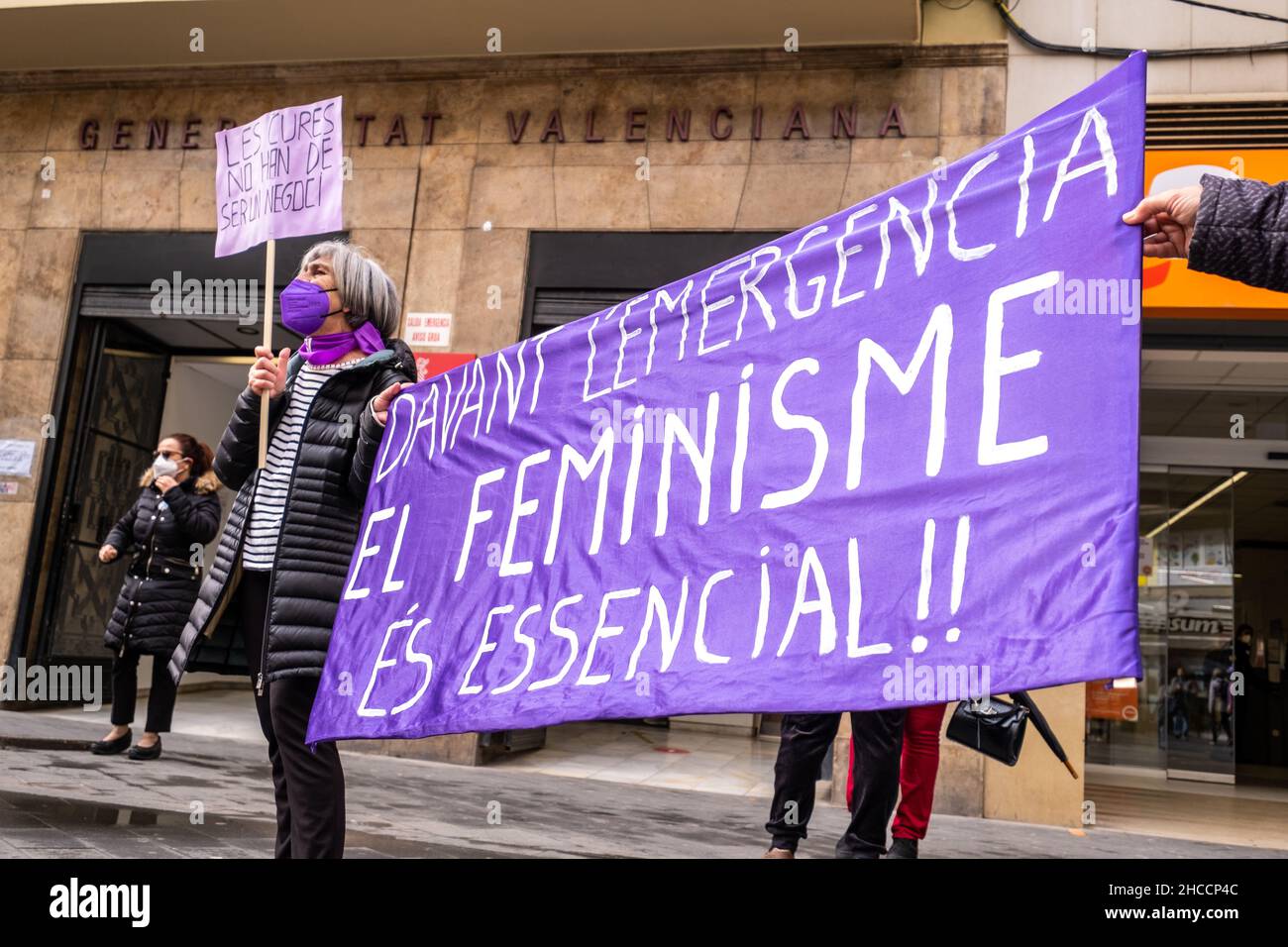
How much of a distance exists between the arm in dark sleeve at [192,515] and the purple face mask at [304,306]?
3820 millimetres

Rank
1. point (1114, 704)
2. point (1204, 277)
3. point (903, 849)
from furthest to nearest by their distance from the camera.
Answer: point (1114, 704) → point (1204, 277) → point (903, 849)

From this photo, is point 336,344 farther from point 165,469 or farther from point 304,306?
point 165,469

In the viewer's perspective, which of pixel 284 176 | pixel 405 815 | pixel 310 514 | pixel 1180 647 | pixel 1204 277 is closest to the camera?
pixel 310 514

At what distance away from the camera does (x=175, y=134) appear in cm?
961

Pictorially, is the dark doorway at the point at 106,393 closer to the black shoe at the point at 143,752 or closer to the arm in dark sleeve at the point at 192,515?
the black shoe at the point at 143,752

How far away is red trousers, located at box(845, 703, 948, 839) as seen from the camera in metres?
4.59

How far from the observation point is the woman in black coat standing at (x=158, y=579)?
679cm

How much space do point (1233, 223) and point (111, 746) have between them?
6.79 m

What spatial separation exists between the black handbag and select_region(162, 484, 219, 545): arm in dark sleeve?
4.64 metres

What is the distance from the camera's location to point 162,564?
693 centimetres

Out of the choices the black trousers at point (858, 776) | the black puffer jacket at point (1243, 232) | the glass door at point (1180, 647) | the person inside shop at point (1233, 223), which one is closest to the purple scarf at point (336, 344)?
the black trousers at point (858, 776)

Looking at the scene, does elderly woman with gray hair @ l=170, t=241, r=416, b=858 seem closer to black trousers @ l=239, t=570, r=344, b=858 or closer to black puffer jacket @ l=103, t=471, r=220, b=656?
black trousers @ l=239, t=570, r=344, b=858

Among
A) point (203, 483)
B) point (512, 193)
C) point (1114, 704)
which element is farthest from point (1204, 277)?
point (203, 483)

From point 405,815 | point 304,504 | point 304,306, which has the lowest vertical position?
point 405,815
